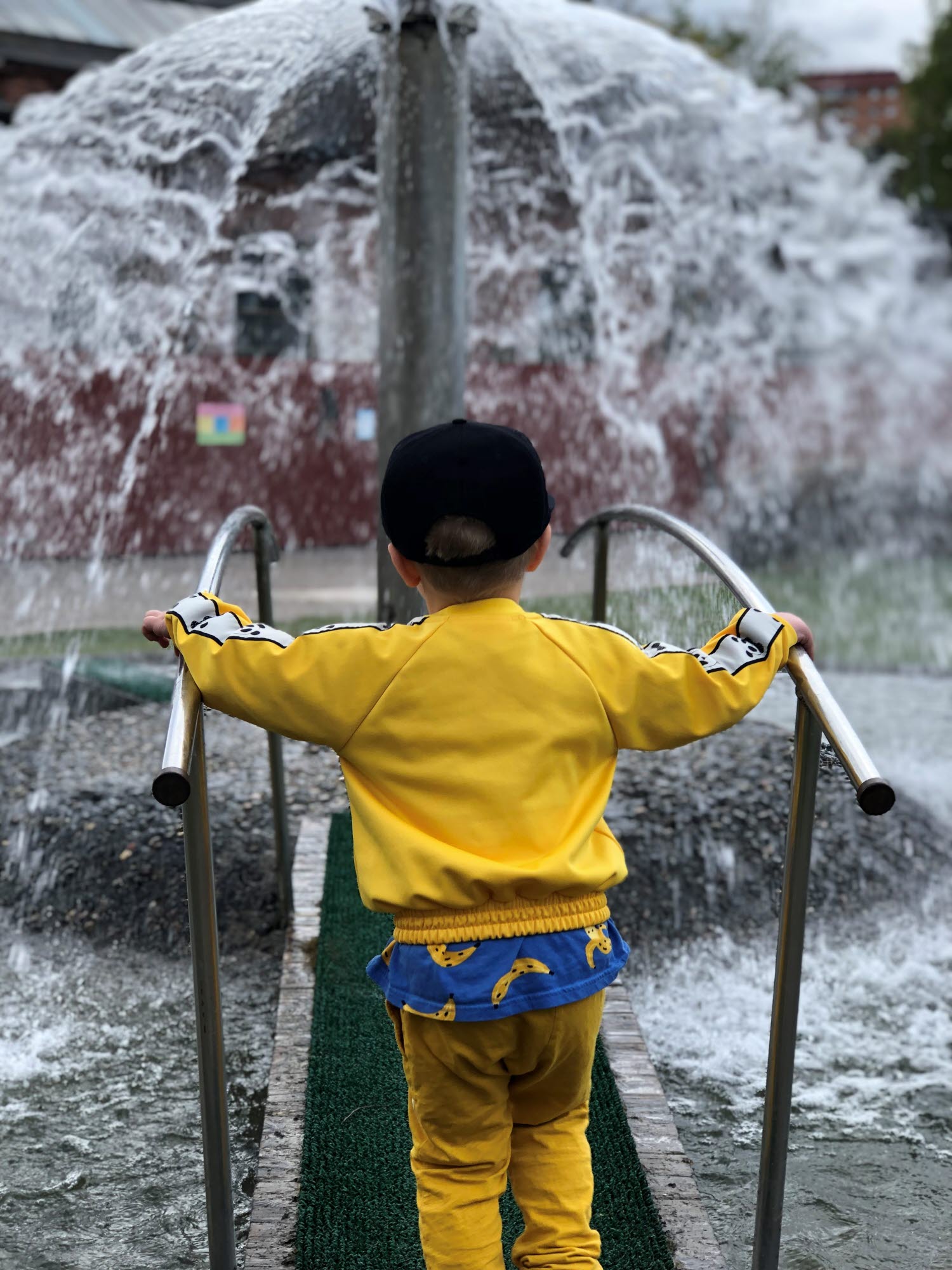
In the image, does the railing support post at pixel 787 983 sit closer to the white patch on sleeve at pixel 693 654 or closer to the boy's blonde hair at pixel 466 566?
the white patch on sleeve at pixel 693 654

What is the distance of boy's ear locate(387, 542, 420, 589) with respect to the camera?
72.2 inches

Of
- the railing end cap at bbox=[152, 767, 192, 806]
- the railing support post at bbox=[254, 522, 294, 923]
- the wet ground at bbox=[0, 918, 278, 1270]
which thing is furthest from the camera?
the railing support post at bbox=[254, 522, 294, 923]

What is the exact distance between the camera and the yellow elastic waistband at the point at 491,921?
1725 millimetres

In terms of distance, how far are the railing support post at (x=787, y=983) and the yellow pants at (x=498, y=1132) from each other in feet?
1.01

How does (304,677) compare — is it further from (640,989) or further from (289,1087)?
(640,989)

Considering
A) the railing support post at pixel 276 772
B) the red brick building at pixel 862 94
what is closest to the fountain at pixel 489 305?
the railing support post at pixel 276 772

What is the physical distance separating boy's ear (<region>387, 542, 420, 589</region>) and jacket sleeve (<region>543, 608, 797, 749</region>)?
259 mm

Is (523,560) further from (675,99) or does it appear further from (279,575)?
(279,575)

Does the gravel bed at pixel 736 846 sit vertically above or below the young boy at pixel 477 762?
below

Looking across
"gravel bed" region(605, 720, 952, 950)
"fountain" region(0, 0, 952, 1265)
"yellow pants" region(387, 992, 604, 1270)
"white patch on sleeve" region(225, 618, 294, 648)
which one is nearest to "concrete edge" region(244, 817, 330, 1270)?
"yellow pants" region(387, 992, 604, 1270)

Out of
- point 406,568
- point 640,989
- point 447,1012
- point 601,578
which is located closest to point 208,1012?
point 447,1012

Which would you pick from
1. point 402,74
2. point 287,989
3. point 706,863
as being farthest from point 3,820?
point 402,74

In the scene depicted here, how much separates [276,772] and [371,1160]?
1361 millimetres

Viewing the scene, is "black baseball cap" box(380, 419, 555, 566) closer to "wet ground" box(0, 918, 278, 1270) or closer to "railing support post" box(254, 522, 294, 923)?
"wet ground" box(0, 918, 278, 1270)
